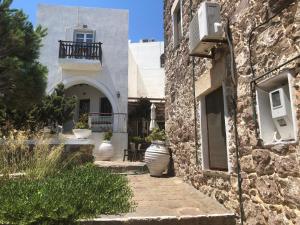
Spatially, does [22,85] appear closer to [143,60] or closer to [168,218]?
[168,218]

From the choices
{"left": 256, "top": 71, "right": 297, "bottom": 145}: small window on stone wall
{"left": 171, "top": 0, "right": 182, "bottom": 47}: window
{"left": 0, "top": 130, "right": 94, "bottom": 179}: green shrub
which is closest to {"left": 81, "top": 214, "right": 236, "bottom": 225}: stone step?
{"left": 256, "top": 71, "right": 297, "bottom": 145}: small window on stone wall

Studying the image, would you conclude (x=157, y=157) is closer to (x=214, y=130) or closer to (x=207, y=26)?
(x=214, y=130)

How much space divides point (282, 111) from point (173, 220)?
1949 millimetres

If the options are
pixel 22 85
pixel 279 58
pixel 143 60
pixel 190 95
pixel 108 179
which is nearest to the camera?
pixel 279 58

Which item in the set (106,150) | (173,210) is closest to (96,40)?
(106,150)

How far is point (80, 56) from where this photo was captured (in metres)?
15.5

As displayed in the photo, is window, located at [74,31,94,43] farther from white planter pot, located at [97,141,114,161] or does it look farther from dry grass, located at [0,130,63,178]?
dry grass, located at [0,130,63,178]

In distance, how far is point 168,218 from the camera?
3842 millimetres

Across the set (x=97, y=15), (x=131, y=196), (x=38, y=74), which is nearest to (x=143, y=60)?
(x=97, y=15)

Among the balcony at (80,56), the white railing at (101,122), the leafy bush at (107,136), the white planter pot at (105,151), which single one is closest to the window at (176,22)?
the white planter pot at (105,151)

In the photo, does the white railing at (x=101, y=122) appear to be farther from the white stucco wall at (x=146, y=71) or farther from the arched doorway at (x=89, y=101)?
the white stucco wall at (x=146, y=71)

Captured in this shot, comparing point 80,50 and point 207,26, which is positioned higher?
point 80,50

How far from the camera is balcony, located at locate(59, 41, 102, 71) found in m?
15.4

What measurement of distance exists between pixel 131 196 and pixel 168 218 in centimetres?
130
